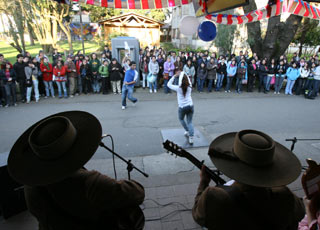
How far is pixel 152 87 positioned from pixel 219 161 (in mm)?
9982

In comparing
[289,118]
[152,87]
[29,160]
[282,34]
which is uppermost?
[282,34]

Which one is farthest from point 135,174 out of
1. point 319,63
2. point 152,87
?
point 319,63

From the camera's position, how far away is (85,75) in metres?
10.4

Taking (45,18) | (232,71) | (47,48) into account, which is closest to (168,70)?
(232,71)

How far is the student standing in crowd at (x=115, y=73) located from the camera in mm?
10547

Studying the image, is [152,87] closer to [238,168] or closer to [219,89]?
[219,89]

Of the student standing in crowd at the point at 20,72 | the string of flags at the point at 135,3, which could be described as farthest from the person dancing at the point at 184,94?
the student standing in crowd at the point at 20,72

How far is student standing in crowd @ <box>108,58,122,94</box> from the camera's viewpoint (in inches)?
415

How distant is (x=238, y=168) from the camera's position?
5.17ft

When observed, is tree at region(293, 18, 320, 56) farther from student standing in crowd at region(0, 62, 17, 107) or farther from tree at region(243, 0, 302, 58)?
student standing in crowd at region(0, 62, 17, 107)

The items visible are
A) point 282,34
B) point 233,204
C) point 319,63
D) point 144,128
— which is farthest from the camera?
point 282,34

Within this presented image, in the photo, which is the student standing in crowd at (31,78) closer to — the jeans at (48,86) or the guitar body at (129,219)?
the jeans at (48,86)

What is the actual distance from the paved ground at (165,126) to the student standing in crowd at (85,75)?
881mm

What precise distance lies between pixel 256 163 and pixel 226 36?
49.8 feet
